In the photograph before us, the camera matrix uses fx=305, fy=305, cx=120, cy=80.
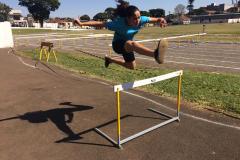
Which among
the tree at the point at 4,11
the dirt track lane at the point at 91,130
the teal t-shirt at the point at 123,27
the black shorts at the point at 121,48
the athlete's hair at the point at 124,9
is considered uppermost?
the tree at the point at 4,11

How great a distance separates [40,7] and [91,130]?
363 ft

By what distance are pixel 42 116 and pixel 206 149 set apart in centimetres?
405

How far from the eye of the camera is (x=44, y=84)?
36.9ft

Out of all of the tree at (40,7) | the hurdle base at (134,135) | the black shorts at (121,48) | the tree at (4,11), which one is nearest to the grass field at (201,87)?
the hurdle base at (134,135)

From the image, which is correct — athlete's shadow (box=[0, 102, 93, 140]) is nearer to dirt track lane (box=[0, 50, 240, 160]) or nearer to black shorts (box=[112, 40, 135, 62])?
dirt track lane (box=[0, 50, 240, 160])

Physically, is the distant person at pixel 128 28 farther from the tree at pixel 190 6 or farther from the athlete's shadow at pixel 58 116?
the tree at pixel 190 6

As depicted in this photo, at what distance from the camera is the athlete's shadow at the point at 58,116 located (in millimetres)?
6758

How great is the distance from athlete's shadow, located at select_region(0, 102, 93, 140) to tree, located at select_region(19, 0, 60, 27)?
107 m

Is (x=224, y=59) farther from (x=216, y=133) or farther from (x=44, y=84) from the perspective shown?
(x=216, y=133)

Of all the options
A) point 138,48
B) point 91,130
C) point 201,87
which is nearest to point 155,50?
point 138,48

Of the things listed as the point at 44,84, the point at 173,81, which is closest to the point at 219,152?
the point at 173,81

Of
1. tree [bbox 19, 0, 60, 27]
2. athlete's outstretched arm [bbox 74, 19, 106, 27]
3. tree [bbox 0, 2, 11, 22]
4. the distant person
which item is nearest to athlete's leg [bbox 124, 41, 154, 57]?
the distant person

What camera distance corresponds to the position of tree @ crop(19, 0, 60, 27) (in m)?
110

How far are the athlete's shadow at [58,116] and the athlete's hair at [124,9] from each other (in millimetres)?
2714
